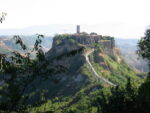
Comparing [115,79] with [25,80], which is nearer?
[25,80]

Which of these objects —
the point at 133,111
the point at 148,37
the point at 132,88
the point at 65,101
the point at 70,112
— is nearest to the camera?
the point at 133,111

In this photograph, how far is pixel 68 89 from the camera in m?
186

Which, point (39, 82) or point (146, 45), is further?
point (146, 45)

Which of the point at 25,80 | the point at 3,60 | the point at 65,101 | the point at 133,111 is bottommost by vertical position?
the point at 65,101

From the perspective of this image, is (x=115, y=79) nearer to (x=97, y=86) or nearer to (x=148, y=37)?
(x=97, y=86)

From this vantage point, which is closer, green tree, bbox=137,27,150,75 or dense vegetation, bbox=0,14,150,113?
dense vegetation, bbox=0,14,150,113

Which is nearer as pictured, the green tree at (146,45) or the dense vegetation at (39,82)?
the dense vegetation at (39,82)

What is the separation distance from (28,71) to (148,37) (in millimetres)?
42218

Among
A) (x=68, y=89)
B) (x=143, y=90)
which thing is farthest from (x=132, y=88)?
(x=68, y=89)

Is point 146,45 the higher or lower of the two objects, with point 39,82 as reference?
lower

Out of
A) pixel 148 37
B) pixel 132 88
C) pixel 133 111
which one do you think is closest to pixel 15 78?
pixel 133 111

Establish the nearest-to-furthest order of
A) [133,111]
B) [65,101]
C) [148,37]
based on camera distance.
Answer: [133,111] < [148,37] < [65,101]

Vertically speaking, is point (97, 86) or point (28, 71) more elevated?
point (28, 71)

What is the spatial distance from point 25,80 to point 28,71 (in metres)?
0.74
